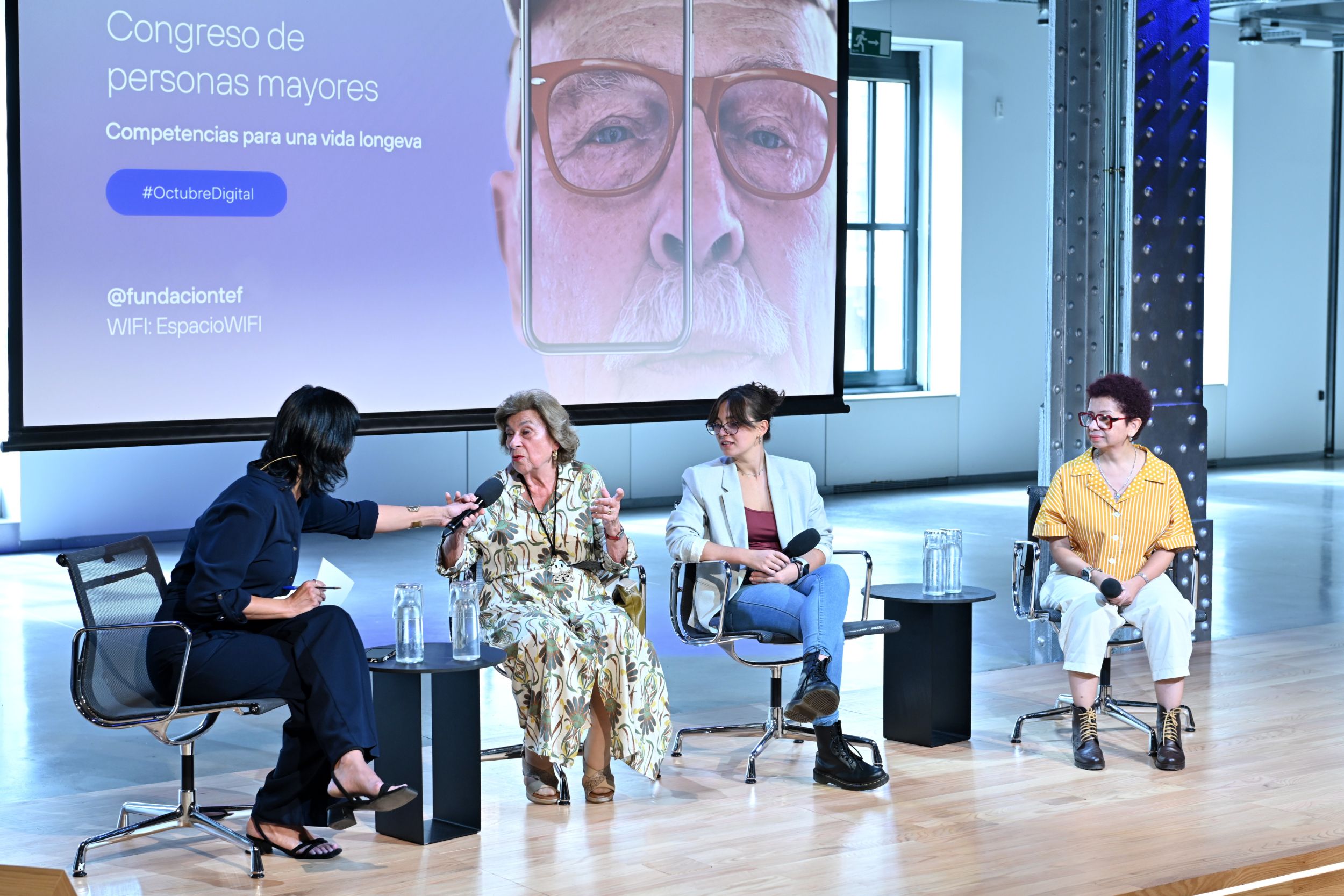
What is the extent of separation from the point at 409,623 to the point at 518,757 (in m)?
0.68

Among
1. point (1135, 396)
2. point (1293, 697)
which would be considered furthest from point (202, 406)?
point (1293, 697)

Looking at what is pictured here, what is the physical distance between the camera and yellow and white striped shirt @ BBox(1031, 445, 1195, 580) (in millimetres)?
4738

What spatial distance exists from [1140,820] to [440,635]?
3517mm

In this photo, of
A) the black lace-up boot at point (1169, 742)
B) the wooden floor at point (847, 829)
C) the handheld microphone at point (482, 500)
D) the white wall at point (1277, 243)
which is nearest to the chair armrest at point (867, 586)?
the wooden floor at point (847, 829)

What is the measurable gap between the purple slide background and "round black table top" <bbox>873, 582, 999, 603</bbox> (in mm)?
1672

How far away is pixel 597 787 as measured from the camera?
166 inches

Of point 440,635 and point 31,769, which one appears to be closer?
point 31,769

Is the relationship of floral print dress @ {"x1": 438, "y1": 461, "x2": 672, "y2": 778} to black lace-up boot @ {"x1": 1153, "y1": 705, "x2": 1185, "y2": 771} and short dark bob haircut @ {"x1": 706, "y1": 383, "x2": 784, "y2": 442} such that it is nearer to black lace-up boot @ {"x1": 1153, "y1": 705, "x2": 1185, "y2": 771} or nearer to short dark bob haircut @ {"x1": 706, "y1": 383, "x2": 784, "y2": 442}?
short dark bob haircut @ {"x1": 706, "y1": 383, "x2": 784, "y2": 442}

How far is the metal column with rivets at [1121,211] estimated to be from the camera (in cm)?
621

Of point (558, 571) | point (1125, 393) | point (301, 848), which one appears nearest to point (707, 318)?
point (1125, 393)

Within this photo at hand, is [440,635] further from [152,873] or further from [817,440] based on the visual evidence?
[817,440]

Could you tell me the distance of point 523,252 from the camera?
5809 millimetres

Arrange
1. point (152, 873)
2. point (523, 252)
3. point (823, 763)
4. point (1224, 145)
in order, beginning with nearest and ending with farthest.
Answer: point (152, 873) < point (823, 763) < point (523, 252) < point (1224, 145)

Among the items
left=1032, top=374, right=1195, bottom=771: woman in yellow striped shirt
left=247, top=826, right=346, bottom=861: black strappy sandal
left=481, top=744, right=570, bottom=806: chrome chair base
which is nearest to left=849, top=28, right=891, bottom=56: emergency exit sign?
left=1032, top=374, right=1195, bottom=771: woman in yellow striped shirt
